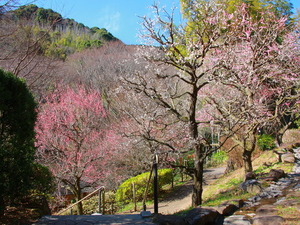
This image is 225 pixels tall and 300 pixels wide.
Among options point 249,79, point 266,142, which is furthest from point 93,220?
point 266,142

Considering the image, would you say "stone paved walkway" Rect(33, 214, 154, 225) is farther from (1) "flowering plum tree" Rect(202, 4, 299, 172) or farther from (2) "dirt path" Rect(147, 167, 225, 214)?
(2) "dirt path" Rect(147, 167, 225, 214)

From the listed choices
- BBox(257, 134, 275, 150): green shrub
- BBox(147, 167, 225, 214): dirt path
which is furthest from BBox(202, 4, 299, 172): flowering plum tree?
BBox(147, 167, 225, 214): dirt path

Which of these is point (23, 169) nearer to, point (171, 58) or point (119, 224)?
point (119, 224)

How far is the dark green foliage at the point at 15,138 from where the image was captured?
4012 mm

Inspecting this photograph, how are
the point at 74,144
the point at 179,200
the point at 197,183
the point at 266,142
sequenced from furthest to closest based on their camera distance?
the point at 266,142 → the point at 74,144 → the point at 179,200 → the point at 197,183

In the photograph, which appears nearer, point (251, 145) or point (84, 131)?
point (251, 145)

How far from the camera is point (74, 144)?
11352 mm

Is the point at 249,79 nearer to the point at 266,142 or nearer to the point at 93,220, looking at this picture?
the point at 93,220

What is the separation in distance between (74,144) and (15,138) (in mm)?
7054

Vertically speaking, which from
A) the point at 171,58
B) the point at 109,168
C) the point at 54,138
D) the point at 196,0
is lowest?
the point at 109,168

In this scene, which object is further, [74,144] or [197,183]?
[74,144]

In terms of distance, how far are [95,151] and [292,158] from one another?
823 centimetres

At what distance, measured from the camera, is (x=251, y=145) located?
8.55 meters

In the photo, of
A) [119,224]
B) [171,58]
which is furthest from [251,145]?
[119,224]
